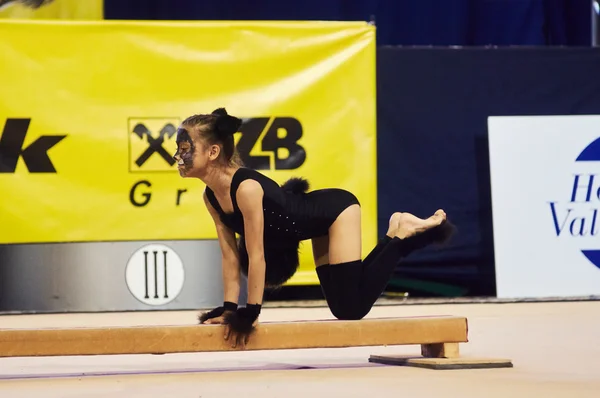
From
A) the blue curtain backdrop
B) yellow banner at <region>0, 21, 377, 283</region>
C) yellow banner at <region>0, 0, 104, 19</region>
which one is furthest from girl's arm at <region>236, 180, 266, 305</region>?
the blue curtain backdrop

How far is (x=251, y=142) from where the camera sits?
643cm

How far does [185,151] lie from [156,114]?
2.61 m

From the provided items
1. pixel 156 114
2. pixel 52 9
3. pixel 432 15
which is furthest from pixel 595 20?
pixel 52 9

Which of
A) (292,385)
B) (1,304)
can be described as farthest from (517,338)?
(1,304)

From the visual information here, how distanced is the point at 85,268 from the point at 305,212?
8.94 ft

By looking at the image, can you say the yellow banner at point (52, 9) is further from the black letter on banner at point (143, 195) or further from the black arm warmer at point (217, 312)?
the black arm warmer at point (217, 312)

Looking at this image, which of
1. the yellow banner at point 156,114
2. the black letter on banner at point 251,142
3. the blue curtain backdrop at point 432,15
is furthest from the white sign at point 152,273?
the blue curtain backdrop at point 432,15

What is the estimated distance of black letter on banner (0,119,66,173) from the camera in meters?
6.26

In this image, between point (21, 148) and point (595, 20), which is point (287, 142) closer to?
point (21, 148)

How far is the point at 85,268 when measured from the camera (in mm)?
6355

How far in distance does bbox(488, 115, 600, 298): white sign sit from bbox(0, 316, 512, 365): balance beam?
2881mm

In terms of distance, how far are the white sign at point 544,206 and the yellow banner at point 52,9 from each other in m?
2.72

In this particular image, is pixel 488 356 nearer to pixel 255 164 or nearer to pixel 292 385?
pixel 292 385

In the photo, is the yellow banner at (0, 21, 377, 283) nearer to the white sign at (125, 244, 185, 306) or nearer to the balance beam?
the white sign at (125, 244, 185, 306)
